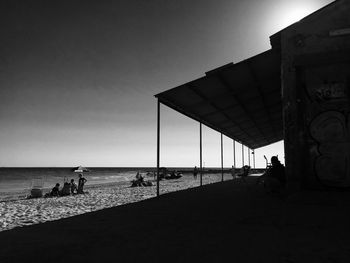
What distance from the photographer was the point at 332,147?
870cm

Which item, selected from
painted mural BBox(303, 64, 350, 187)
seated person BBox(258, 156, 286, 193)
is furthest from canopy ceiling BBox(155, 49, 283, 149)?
seated person BBox(258, 156, 286, 193)

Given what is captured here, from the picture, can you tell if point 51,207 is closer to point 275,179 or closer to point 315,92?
point 275,179

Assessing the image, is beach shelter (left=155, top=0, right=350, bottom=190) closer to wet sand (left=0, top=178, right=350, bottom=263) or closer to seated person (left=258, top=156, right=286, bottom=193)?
seated person (left=258, top=156, right=286, bottom=193)

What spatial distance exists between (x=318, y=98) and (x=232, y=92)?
3731 millimetres

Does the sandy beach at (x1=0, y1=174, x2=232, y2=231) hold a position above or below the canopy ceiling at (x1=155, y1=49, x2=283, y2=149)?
below

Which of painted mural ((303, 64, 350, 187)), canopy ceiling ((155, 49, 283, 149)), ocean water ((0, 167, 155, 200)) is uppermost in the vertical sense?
canopy ceiling ((155, 49, 283, 149))

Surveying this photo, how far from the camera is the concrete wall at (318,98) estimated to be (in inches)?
338

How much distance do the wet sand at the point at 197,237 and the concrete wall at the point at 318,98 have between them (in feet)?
5.77

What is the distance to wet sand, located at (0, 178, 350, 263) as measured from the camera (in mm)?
3691

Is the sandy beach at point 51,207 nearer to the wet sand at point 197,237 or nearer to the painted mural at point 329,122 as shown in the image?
the wet sand at point 197,237

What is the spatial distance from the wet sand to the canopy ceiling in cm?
471

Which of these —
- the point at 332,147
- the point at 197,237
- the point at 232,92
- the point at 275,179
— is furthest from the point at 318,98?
the point at 197,237

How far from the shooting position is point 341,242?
402 cm

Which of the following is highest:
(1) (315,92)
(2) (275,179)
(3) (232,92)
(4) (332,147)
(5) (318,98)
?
(3) (232,92)
